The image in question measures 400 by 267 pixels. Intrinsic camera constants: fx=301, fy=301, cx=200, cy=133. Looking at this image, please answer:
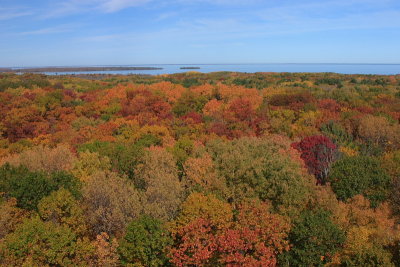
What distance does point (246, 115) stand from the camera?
47.1 meters

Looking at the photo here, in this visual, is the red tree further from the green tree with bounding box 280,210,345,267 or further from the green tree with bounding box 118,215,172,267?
the green tree with bounding box 118,215,172,267

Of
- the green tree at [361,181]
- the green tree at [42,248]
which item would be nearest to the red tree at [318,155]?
the green tree at [361,181]

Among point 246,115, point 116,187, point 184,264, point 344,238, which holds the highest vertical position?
point 246,115

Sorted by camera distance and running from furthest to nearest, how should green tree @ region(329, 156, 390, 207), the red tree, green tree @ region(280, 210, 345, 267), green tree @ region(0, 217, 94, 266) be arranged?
the red tree
green tree @ region(329, 156, 390, 207)
green tree @ region(280, 210, 345, 267)
green tree @ region(0, 217, 94, 266)

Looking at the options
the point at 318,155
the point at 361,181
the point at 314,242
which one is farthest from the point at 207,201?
the point at 318,155

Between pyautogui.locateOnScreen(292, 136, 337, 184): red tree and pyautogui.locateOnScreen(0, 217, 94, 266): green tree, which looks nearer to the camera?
pyautogui.locateOnScreen(0, 217, 94, 266): green tree

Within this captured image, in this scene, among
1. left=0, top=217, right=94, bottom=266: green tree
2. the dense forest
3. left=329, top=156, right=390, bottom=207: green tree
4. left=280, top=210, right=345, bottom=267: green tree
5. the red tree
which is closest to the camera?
left=0, top=217, right=94, bottom=266: green tree

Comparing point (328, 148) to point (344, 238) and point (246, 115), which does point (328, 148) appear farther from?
point (246, 115)

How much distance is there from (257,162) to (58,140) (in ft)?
92.4

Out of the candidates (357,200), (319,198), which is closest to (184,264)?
(319,198)

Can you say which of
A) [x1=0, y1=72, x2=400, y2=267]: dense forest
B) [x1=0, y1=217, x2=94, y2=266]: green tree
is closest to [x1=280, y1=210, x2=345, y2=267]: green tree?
[x1=0, y1=72, x2=400, y2=267]: dense forest

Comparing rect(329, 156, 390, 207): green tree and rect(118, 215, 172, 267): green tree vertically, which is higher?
rect(329, 156, 390, 207): green tree

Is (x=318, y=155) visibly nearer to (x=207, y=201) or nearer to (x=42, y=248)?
(x=207, y=201)

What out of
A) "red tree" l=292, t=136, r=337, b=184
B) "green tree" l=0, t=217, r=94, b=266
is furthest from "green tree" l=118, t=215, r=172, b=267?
"red tree" l=292, t=136, r=337, b=184
